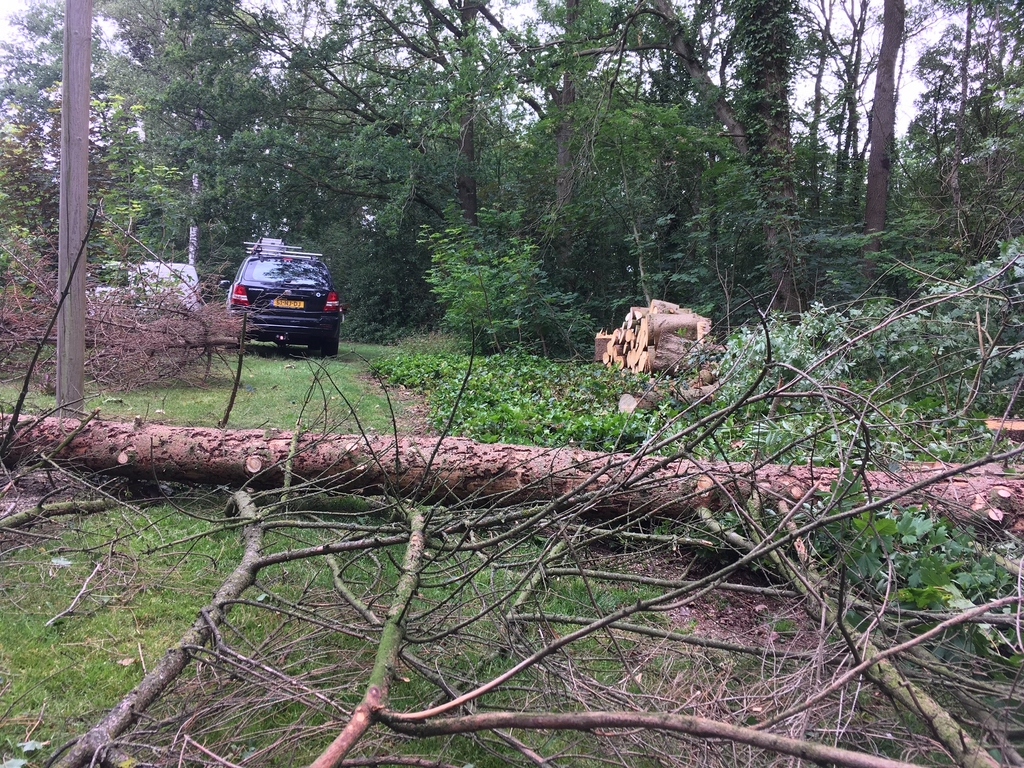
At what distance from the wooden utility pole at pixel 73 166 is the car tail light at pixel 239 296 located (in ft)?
15.6

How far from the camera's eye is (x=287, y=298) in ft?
33.2

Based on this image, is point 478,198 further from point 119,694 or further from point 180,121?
point 119,694

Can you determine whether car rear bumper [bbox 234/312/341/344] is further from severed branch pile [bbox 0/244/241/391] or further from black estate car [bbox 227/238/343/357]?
severed branch pile [bbox 0/244/241/391]

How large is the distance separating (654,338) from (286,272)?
20.1 ft

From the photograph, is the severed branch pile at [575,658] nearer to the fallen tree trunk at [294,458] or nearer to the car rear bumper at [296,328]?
the fallen tree trunk at [294,458]

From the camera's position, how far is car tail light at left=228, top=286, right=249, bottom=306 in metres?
9.68

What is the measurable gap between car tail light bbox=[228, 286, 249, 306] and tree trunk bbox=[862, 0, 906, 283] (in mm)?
11967

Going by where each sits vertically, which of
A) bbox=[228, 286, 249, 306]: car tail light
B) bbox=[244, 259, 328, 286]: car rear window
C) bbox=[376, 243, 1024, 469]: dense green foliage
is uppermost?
bbox=[244, 259, 328, 286]: car rear window

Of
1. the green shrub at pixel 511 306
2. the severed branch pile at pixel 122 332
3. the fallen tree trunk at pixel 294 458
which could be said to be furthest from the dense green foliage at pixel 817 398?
the green shrub at pixel 511 306

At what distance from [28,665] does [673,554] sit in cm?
295

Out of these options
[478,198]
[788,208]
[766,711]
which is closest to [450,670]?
[766,711]

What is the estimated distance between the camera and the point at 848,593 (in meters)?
2.19

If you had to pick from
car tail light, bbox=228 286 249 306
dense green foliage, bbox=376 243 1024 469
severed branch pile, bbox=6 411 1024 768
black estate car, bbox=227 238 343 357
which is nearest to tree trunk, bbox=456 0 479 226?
black estate car, bbox=227 238 343 357

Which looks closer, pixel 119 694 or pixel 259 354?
pixel 119 694
